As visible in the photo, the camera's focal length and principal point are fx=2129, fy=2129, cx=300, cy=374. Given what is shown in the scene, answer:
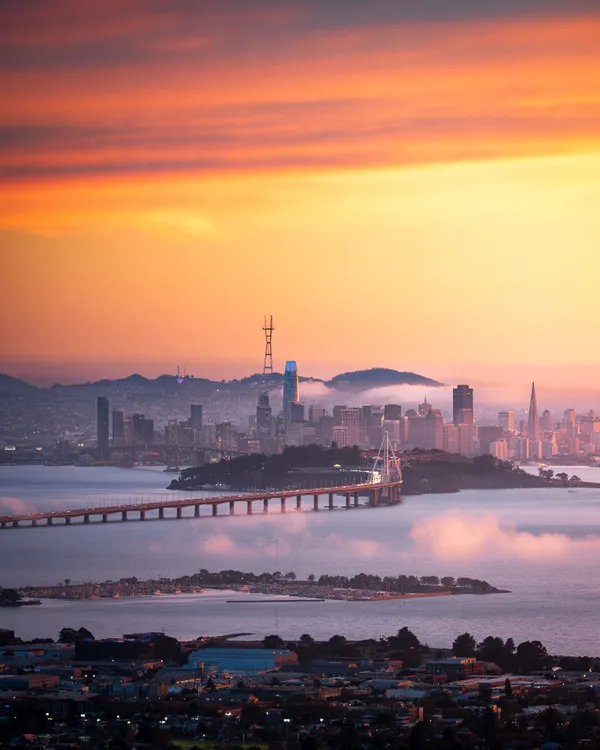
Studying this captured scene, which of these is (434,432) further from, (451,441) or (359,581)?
(359,581)

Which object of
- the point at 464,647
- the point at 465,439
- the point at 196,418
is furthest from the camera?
the point at 196,418

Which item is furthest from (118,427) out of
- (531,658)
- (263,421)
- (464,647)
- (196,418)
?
(531,658)

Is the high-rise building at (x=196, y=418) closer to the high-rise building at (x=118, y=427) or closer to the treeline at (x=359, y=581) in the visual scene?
the high-rise building at (x=118, y=427)

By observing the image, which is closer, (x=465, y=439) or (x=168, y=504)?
(x=168, y=504)

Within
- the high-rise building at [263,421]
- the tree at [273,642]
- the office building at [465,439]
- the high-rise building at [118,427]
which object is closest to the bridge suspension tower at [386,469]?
the office building at [465,439]

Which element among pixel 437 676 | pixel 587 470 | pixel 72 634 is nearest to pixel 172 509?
pixel 72 634

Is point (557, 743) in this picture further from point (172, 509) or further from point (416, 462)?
point (416, 462)
